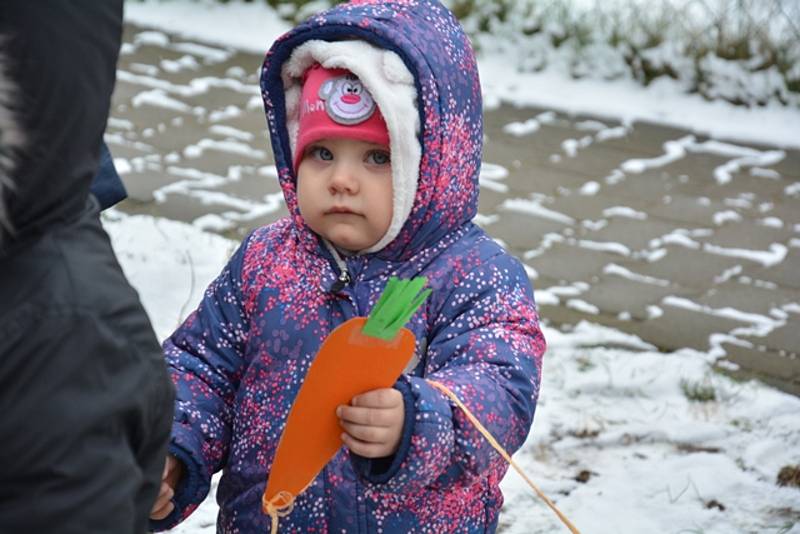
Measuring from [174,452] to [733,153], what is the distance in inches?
188

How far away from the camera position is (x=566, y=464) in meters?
3.52

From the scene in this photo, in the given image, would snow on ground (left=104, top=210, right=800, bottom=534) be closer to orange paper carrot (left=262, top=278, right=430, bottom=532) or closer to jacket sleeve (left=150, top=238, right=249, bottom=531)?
jacket sleeve (left=150, top=238, right=249, bottom=531)

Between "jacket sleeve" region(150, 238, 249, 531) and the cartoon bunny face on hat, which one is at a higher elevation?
the cartoon bunny face on hat

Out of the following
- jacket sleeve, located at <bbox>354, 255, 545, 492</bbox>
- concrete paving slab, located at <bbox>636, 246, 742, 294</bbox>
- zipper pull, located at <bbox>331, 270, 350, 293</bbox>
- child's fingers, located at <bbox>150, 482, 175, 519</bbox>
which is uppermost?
zipper pull, located at <bbox>331, 270, 350, 293</bbox>

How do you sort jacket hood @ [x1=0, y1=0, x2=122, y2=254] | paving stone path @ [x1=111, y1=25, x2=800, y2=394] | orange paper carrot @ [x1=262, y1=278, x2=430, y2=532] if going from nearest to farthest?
jacket hood @ [x1=0, y1=0, x2=122, y2=254] → orange paper carrot @ [x1=262, y1=278, x2=430, y2=532] → paving stone path @ [x1=111, y1=25, x2=800, y2=394]

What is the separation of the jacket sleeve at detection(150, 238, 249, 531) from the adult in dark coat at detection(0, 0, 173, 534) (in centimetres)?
87

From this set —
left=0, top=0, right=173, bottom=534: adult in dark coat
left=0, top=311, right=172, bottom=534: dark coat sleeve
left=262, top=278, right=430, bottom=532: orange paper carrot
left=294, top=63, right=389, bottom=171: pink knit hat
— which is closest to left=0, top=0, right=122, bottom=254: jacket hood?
left=0, top=0, right=173, bottom=534: adult in dark coat

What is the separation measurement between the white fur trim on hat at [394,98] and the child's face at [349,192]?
0.02 meters

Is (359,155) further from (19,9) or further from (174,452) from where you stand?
(19,9)

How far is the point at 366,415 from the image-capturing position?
6.15 feet

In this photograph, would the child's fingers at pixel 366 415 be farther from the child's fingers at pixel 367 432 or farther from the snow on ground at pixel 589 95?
the snow on ground at pixel 589 95

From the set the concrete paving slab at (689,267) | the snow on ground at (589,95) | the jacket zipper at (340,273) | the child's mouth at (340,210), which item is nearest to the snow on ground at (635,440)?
the concrete paving slab at (689,267)

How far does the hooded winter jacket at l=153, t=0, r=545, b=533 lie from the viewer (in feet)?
7.05

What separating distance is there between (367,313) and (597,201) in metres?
3.57
